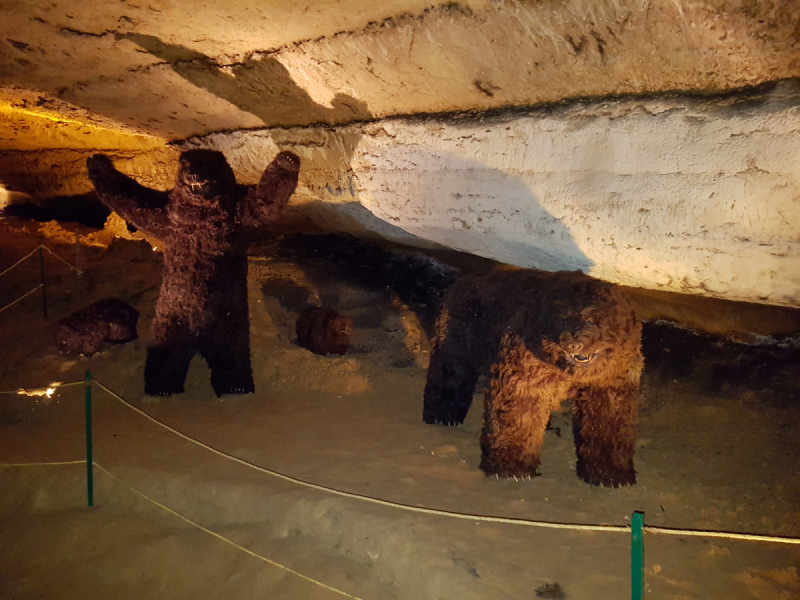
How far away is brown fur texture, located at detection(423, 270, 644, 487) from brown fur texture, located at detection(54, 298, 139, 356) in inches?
120

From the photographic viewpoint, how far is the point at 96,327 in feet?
14.4

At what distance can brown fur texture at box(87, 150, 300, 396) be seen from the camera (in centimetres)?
404

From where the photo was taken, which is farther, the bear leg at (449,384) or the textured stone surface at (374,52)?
the bear leg at (449,384)

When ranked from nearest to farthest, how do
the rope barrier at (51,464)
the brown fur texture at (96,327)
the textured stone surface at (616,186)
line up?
the textured stone surface at (616,186), the rope barrier at (51,464), the brown fur texture at (96,327)

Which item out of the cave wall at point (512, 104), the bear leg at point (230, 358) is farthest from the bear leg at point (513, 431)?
the bear leg at point (230, 358)

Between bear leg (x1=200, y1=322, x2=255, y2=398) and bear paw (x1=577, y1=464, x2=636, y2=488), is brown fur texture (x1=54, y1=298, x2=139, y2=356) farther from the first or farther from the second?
bear paw (x1=577, y1=464, x2=636, y2=488)

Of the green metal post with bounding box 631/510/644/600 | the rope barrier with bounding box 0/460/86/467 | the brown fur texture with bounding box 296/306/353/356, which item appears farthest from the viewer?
the brown fur texture with bounding box 296/306/353/356

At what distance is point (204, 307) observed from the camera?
406cm

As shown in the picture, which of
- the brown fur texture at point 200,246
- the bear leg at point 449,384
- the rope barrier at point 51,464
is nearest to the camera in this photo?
the rope barrier at point 51,464

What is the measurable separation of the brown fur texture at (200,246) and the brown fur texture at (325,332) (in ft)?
2.09

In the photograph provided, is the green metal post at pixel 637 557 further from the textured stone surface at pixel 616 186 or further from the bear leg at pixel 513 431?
the textured stone surface at pixel 616 186

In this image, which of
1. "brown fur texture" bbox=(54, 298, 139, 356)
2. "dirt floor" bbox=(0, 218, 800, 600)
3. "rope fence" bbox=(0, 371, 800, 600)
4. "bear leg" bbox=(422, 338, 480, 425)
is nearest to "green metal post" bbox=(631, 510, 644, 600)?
"rope fence" bbox=(0, 371, 800, 600)

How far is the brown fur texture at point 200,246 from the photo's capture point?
13.3ft

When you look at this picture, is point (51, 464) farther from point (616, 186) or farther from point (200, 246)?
point (616, 186)
